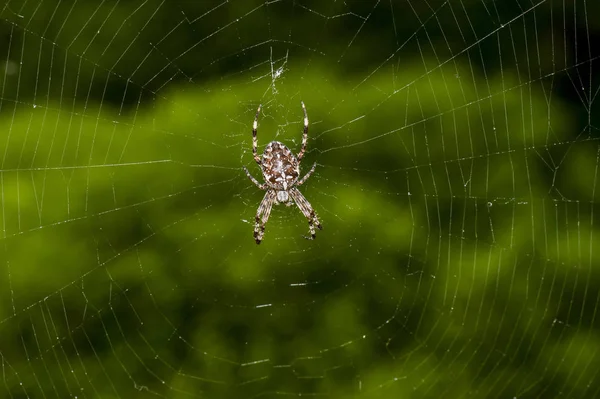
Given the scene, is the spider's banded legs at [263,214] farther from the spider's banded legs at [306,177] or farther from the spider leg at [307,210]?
the spider's banded legs at [306,177]

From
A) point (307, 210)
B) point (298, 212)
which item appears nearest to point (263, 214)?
point (307, 210)

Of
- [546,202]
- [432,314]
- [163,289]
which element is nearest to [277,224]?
[163,289]

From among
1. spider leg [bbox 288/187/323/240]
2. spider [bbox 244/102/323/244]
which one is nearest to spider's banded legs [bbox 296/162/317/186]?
spider [bbox 244/102/323/244]

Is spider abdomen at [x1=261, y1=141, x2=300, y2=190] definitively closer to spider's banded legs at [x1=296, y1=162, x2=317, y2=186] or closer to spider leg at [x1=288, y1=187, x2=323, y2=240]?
spider's banded legs at [x1=296, y1=162, x2=317, y2=186]

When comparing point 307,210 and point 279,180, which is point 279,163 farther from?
point 307,210

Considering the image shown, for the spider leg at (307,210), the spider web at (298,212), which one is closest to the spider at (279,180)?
the spider leg at (307,210)

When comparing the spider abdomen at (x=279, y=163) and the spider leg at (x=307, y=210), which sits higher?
the spider abdomen at (x=279, y=163)
